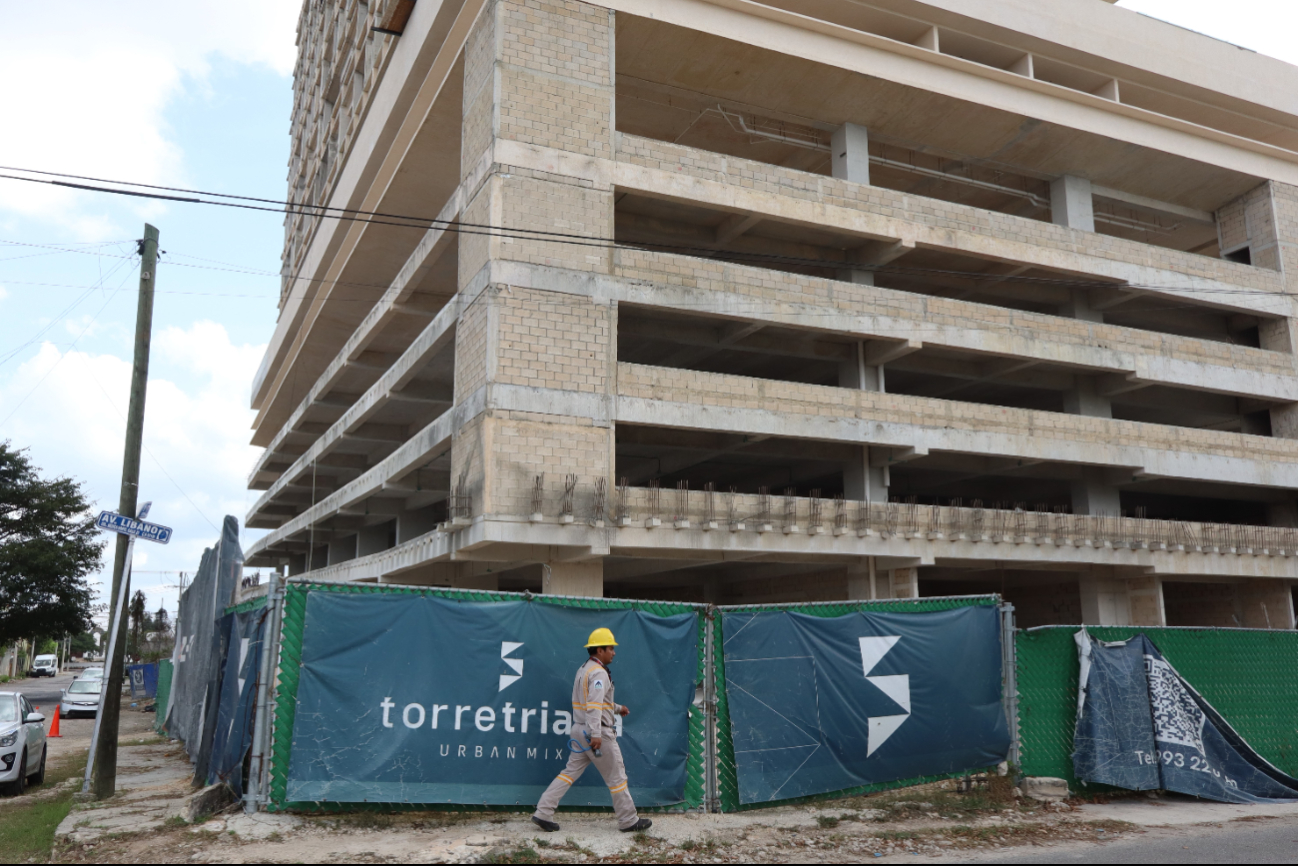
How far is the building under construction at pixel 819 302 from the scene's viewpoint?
1884 centimetres

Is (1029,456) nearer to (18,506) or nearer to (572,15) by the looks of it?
(572,15)

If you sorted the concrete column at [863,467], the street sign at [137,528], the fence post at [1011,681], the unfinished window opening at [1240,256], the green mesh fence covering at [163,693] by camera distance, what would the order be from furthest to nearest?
the unfinished window opening at [1240,256] → the concrete column at [863,467] → the green mesh fence covering at [163,693] → the street sign at [137,528] → the fence post at [1011,681]

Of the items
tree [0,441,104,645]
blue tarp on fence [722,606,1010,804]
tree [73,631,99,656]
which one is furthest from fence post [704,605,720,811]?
tree [73,631,99,656]

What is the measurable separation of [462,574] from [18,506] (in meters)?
32.8

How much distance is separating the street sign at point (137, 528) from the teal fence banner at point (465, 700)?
Result: 5260mm

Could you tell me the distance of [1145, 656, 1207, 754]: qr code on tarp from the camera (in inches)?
403

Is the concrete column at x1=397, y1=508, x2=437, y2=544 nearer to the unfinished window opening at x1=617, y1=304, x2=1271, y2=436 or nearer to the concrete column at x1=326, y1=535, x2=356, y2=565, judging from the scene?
the unfinished window opening at x1=617, y1=304, x2=1271, y2=436

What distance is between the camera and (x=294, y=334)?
3856cm

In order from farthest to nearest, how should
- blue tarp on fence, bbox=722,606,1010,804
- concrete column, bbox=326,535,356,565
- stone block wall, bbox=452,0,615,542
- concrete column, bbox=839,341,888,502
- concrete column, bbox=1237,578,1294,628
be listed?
concrete column, bbox=326,535,356,565 < concrete column, bbox=1237,578,1294,628 < concrete column, bbox=839,341,888,502 < stone block wall, bbox=452,0,615,542 < blue tarp on fence, bbox=722,606,1010,804

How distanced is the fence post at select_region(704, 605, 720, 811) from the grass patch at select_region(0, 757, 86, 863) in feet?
18.0

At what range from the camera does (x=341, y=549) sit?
1570 inches

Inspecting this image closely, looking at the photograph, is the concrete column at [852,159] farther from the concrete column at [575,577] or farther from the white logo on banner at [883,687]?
the white logo on banner at [883,687]

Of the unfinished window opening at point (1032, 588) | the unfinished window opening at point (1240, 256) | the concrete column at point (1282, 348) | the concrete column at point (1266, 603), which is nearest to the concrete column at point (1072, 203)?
the unfinished window opening at point (1240, 256)

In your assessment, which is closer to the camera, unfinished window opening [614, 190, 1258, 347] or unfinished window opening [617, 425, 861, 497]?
unfinished window opening [617, 425, 861, 497]
